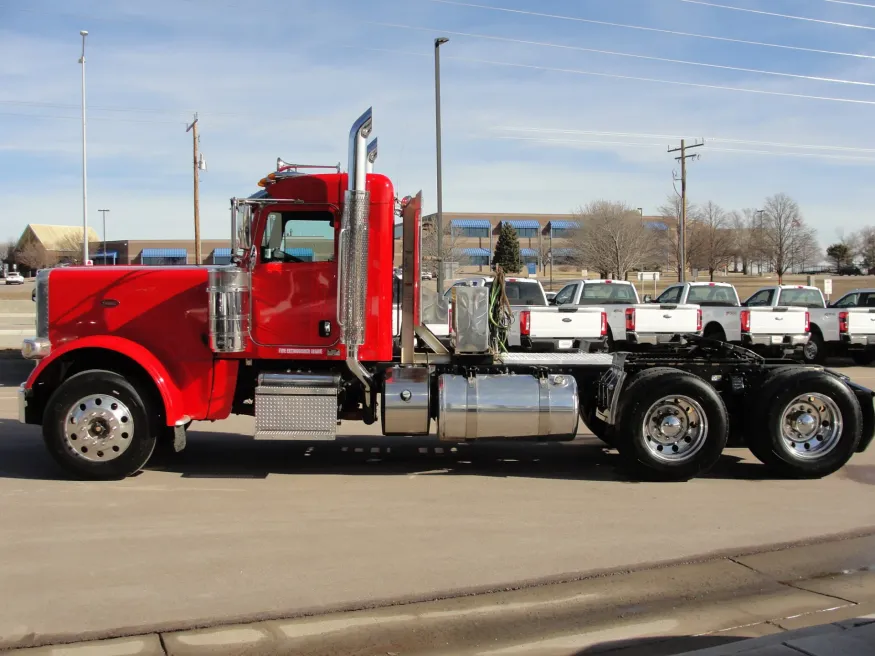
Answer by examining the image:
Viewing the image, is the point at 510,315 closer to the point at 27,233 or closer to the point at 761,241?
the point at 761,241

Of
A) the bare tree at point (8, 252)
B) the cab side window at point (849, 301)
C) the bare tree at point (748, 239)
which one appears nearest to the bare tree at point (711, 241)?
the bare tree at point (748, 239)

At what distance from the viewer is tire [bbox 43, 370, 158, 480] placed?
7.55 meters

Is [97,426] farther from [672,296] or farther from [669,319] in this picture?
[672,296]

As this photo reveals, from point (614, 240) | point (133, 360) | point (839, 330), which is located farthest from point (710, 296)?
point (614, 240)

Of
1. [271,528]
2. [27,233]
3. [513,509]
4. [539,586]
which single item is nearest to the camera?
[539,586]

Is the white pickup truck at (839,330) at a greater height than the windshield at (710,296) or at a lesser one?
lesser

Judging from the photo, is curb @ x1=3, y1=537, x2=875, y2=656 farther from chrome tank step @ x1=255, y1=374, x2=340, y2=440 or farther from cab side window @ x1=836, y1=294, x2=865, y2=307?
cab side window @ x1=836, y1=294, x2=865, y2=307

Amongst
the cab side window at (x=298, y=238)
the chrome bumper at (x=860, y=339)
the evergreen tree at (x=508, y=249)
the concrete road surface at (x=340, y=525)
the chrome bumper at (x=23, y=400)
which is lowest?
the concrete road surface at (x=340, y=525)

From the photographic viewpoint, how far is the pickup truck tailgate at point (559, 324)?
1489 cm

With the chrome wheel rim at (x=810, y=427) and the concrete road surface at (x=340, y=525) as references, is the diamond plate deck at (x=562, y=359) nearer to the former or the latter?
the concrete road surface at (x=340, y=525)

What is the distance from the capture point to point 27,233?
90562 mm

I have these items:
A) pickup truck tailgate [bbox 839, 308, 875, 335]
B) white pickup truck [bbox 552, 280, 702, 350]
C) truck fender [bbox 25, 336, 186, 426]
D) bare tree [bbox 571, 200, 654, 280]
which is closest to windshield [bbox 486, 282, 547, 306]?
white pickup truck [bbox 552, 280, 702, 350]

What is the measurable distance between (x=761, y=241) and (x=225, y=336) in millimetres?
65529

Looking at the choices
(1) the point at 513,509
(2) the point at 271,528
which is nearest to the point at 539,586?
(1) the point at 513,509
